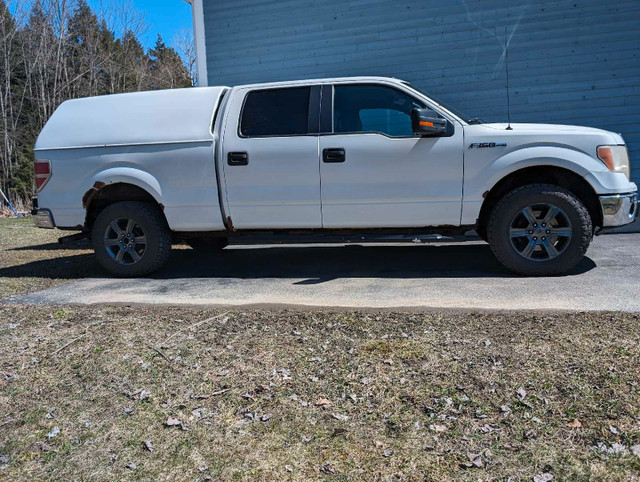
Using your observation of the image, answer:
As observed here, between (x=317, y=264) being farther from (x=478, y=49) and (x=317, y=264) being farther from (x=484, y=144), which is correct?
(x=478, y=49)

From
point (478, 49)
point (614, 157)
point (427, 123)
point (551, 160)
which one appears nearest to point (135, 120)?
point (427, 123)

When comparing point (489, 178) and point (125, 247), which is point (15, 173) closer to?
point (125, 247)

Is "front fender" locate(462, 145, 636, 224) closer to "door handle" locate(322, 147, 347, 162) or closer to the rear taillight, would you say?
"door handle" locate(322, 147, 347, 162)

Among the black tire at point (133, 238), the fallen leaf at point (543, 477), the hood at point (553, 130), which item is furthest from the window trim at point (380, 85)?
the fallen leaf at point (543, 477)

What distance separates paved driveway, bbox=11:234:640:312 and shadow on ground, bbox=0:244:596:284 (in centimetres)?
1

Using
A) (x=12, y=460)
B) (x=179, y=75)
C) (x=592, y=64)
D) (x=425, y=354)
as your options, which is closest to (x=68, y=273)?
(x=12, y=460)

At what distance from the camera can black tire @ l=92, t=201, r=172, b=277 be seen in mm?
5875

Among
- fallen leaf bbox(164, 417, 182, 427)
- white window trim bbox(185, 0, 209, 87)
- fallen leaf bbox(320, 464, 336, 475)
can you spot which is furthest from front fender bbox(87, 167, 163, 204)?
white window trim bbox(185, 0, 209, 87)

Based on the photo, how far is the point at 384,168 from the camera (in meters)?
5.33

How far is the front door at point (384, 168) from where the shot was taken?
5.27 metres

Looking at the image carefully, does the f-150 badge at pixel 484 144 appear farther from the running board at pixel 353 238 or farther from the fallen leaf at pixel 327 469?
the fallen leaf at pixel 327 469

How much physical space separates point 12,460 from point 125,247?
365cm

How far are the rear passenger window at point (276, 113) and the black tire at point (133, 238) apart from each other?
1436 mm

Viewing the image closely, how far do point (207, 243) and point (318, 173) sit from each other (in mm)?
2273
